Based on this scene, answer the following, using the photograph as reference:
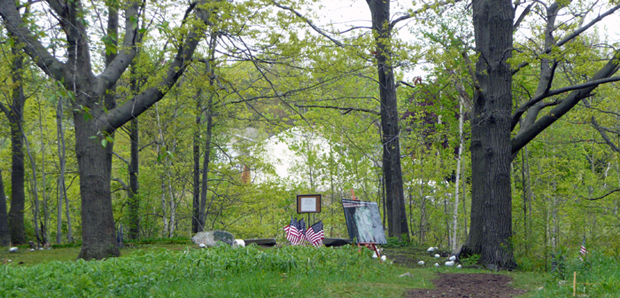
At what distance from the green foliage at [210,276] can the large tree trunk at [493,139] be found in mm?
3238

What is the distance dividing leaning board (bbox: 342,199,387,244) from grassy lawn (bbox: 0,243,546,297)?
3.03 m

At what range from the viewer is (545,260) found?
29.9 ft

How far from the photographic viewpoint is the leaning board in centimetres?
1068

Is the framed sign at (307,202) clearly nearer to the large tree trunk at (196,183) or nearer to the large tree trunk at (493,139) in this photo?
the large tree trunk at (493,139)

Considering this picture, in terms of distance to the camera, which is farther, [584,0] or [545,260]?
[584,0]

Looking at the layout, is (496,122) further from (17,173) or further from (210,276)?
(17,173)

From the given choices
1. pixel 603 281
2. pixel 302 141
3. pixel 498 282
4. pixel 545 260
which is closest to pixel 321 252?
pixel 498 282

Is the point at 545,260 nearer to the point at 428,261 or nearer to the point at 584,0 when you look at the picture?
the point at 428,261

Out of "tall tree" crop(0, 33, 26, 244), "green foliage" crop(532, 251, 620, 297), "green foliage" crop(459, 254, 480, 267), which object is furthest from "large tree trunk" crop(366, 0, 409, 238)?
"tall tree" crop(0, 33, 26, 244)

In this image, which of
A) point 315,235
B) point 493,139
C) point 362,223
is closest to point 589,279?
point 493,139

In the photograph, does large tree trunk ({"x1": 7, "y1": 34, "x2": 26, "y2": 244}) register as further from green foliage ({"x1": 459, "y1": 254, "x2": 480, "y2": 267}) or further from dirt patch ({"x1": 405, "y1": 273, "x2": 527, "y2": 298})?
dirt patch ({"x1": 405, "y1": 273, "x2": 527, "y2": 298})

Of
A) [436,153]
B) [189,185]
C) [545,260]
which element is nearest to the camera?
[545,260]

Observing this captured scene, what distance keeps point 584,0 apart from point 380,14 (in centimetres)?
550

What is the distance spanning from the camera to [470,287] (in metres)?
6.64
